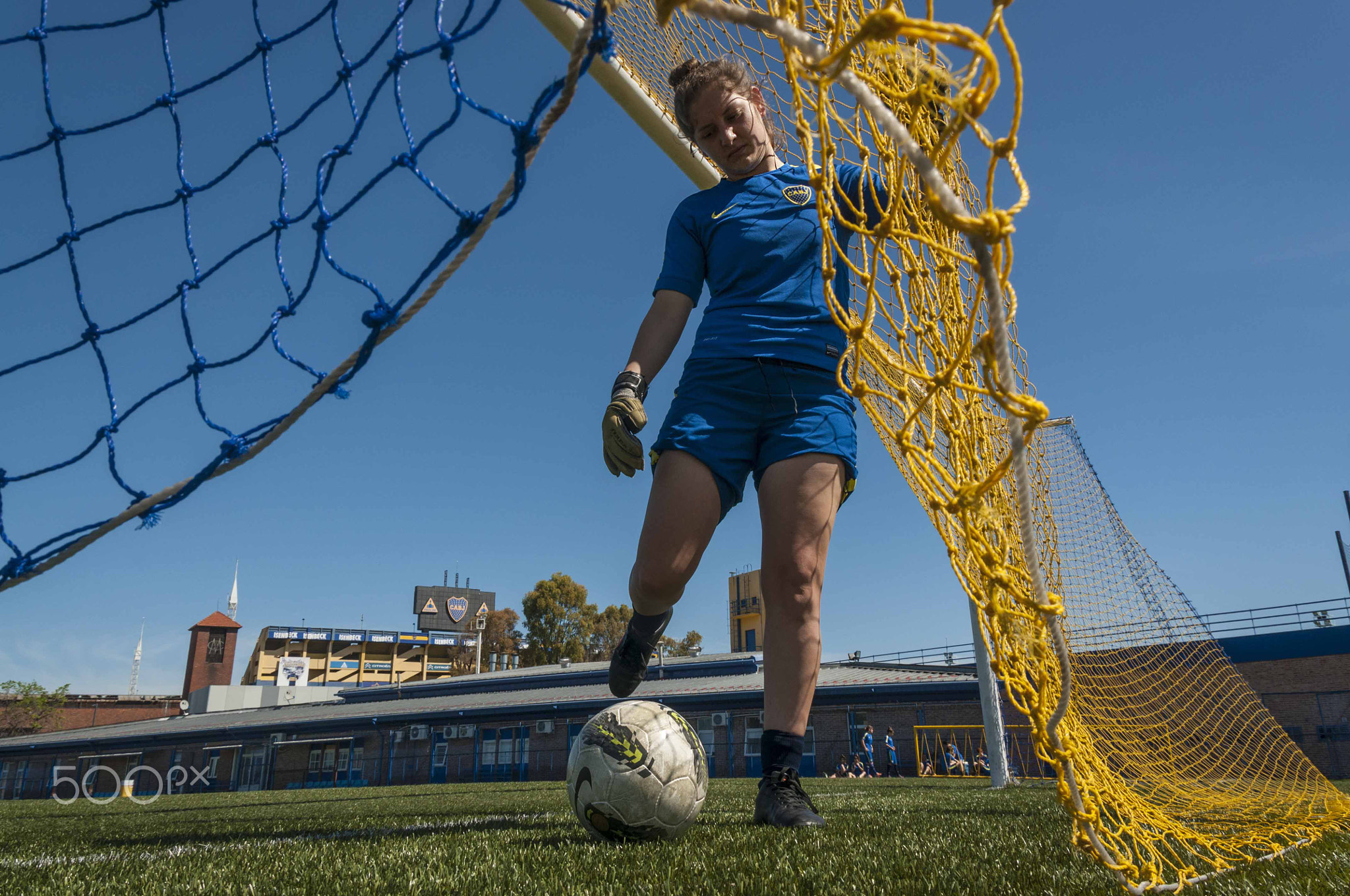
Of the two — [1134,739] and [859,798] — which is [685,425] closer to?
[1134,739]

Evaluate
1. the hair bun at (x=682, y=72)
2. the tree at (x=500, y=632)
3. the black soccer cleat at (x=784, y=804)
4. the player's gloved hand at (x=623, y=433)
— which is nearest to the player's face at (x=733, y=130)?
the hair bun at (x=682, y=72)

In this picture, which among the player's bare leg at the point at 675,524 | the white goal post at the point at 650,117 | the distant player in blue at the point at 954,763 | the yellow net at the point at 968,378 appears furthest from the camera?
the distant player in blue at the point at 954,763

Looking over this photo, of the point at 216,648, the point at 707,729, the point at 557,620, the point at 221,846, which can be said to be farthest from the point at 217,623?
the point at 221,846

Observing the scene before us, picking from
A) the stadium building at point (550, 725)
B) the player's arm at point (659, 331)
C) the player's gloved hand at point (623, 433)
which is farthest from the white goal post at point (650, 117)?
the stadium building at point (550, 725)

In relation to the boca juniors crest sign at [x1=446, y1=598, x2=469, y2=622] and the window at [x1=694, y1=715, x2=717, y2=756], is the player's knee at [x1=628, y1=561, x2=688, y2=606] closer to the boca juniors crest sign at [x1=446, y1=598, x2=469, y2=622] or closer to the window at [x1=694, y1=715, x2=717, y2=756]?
the window at [x1=694, y1=715, x2=717, y2=756]

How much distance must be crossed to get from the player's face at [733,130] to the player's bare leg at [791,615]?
119 centimetres

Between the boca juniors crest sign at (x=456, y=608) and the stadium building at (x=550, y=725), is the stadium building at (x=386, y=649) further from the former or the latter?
the stadium building at (x=550, y=725)

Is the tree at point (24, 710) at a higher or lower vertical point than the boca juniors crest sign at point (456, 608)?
lower

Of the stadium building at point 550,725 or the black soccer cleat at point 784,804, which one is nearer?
the black soccer cleat at point 784,804

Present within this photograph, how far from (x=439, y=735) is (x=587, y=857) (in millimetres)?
27520

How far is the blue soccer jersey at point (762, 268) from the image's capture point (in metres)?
2.63

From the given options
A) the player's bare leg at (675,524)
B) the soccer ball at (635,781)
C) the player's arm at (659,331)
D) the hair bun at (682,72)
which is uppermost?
the hair bun at (682,72)

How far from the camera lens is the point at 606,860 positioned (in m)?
1.91

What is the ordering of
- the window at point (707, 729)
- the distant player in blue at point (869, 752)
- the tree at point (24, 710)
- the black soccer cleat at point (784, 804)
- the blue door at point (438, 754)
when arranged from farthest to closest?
the tree at point (24, 710) < the blue door at point (438, 754) < the window at point (707, 729) < the distant player in blue at point (869, 752) < the black soccer cleat at point (784, 804)
